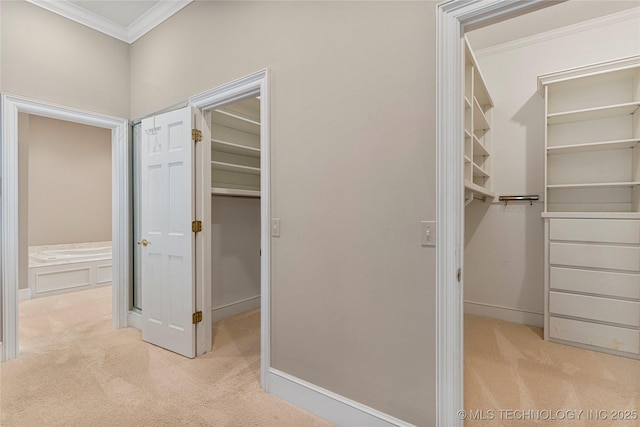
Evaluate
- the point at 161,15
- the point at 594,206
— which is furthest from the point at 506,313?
the point at 161,15

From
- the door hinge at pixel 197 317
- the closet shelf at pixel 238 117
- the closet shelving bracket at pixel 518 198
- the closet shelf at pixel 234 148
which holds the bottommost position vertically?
the door hinge at pixel 197 317

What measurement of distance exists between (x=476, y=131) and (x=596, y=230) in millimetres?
1513

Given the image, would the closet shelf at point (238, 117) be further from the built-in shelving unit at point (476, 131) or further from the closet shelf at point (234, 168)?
the built-in shelving unit at point (476, 131)

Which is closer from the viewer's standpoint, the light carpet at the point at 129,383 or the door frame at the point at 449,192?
the door frame at the point at 449,192

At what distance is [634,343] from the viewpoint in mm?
2443

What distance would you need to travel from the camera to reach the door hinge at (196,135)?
2477 mm

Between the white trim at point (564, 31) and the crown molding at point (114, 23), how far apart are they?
10.4 feet

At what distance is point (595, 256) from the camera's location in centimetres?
259

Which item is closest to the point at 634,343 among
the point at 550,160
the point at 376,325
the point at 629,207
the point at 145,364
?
the point at 629,207

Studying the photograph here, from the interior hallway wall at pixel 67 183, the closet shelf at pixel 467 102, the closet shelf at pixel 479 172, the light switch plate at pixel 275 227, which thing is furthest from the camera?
the interior hallway wall at pixel 67 183

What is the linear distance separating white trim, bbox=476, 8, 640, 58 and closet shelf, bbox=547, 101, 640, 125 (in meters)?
0.83

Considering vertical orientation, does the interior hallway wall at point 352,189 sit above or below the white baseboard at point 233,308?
above

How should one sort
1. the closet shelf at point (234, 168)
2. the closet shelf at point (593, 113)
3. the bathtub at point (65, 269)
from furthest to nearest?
the bathtub at point (65, 269) → the closet shelf at point (234, 168) → the closet shelf at point (593, 113)

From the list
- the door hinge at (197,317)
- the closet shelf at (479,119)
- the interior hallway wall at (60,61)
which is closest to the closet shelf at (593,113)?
the closet shelf at (479,119)
